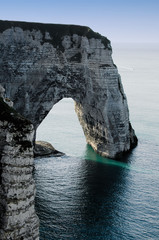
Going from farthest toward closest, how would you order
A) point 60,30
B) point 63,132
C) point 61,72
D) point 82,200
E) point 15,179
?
point 63,132, point 60,30, point 61,72, point 82,200, point 15,179

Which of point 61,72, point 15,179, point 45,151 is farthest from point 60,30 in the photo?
point 15,179

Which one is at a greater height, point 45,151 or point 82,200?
point 45,151

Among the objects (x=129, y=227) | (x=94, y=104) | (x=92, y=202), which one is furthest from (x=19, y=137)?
(x=94, y=104)

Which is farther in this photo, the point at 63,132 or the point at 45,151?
the point at 63,132

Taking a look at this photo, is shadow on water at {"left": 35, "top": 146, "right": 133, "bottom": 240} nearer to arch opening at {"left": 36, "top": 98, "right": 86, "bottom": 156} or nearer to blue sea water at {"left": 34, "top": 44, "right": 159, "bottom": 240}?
blue sea water at {"left": 34, "top": 44, "right": 159, "bottom": 240}

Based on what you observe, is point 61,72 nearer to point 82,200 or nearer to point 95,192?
point 95,192

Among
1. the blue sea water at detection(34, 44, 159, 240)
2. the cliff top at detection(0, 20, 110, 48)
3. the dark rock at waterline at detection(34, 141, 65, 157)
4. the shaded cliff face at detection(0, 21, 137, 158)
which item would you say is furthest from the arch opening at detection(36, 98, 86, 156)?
the cliff top at detection(0, 20, 110, 48)

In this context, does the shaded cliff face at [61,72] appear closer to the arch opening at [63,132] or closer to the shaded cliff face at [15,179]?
the arch opening at [63,132]

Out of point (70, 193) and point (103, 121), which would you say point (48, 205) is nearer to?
point (70, 193)
